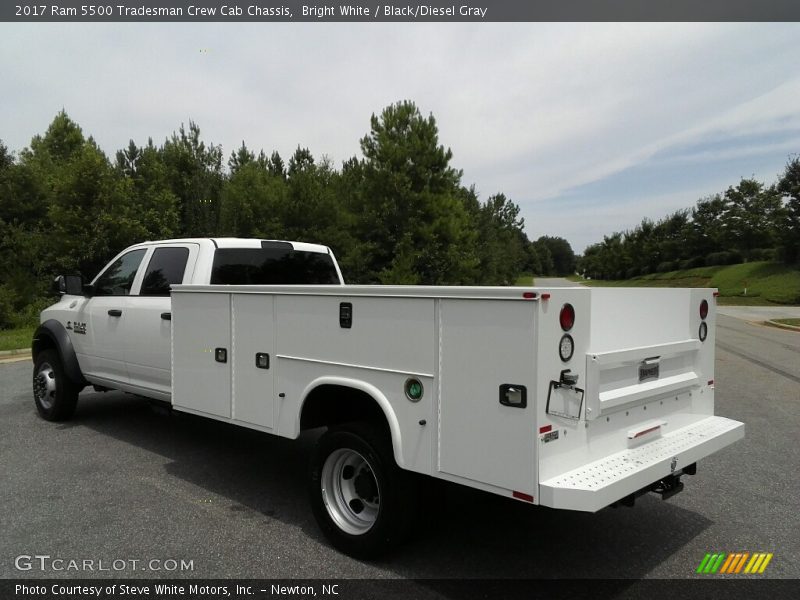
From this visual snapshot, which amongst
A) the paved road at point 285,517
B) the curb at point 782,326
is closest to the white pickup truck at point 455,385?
the paved road at point 285,517

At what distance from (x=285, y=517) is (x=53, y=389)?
4.28 metres

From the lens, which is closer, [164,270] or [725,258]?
[164,270]

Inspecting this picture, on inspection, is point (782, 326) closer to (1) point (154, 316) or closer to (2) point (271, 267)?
(2) point (271, 267)

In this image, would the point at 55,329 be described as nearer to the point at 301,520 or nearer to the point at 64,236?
Result: the point at 301,520

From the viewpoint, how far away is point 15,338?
50.9 ft

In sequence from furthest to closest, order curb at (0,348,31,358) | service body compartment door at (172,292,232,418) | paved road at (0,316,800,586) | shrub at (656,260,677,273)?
1. shrub at (656,260,677,273)
2. curb at (0,348,31,358)
3. service body compartment door at (172,292,232,418)
4. paved road at (0,316,800,586)

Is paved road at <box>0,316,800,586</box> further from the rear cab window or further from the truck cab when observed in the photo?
the rear cab window

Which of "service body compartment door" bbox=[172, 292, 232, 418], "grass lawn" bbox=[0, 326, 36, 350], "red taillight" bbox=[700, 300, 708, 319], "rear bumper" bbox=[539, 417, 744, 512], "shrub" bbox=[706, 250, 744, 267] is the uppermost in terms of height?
"shrub" bbox=[706, 250, 744, 267]

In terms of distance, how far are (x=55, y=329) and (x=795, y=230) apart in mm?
48652

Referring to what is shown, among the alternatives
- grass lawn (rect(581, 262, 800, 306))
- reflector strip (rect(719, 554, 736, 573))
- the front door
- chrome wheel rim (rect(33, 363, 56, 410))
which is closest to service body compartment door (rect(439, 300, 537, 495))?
reflector strip (rect(719, 554, 736, 573))

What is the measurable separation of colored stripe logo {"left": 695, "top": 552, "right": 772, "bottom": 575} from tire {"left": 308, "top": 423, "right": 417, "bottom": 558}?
6.02 feet

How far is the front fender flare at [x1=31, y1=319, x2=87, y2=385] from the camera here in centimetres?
676

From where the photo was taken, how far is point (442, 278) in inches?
1132

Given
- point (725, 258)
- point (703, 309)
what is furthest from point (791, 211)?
point (703, 309)
